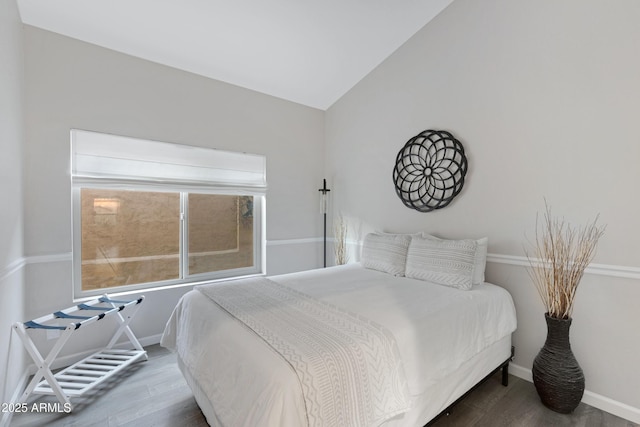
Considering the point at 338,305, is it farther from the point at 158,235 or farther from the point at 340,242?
the point at 158,235

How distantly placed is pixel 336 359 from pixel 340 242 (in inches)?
102

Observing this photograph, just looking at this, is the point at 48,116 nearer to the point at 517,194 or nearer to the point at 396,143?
the point at 396,143

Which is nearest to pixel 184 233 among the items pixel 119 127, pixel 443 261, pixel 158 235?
pixel 158 235

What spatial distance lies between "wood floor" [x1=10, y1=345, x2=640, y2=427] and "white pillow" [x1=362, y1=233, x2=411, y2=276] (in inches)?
41.6

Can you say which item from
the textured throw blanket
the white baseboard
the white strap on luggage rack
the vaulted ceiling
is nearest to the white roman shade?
the vaulted ceiling

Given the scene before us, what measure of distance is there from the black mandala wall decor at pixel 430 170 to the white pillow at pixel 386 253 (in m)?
0.45

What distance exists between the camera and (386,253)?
268 cm

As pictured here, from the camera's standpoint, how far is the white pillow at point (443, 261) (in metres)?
2.11

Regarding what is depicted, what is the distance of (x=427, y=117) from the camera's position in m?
2.83

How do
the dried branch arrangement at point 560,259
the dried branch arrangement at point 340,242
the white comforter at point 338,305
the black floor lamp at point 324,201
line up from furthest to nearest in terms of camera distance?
the black floor lamp at point 324,201 → the dried branch arrangement at point 340,242 → the dried branch arrangement at point 560,259 → the white comforter at point 338,305

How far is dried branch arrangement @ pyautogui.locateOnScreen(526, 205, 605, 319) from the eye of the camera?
1.86 metres

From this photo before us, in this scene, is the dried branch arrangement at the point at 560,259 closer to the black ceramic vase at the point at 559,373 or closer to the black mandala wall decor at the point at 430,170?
the black ceramic vase at the point at 559,373

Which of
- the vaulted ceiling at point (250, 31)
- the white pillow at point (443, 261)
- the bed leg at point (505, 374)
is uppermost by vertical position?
the vaulted ceiling at point (250, 31)

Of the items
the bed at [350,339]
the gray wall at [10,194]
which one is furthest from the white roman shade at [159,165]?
the bed at [350,339]
